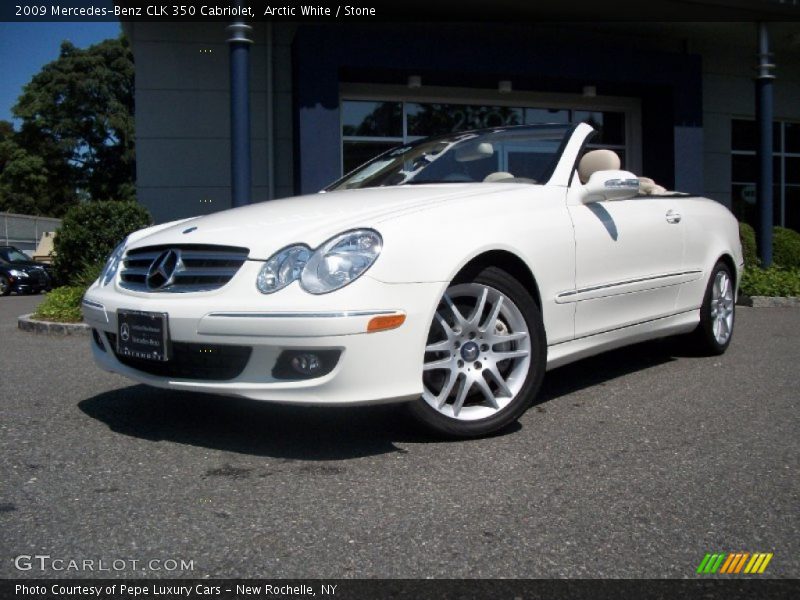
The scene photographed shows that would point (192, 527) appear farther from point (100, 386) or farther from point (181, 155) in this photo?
point (181, 155)

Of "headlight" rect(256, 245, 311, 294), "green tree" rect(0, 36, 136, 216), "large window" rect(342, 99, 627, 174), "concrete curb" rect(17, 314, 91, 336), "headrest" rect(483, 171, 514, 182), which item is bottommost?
"concrete curb" rect(17, 314, 91, 336)

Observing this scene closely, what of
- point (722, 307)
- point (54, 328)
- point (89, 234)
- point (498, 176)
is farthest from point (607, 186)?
point (89, 234)

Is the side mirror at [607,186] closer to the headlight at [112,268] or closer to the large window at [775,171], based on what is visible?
the headlight at [112,268]

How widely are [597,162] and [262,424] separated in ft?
8.51

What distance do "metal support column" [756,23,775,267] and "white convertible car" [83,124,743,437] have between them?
800 cm

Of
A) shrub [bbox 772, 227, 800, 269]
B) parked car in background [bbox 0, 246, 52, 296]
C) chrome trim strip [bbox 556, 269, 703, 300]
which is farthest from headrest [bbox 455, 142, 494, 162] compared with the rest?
parked car in background [bbox 0, 246, 52, 296]

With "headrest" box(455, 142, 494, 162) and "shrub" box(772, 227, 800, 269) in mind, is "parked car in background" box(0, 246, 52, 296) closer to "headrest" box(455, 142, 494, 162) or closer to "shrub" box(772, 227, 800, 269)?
"shrub" box(772, 227, 800, 269)

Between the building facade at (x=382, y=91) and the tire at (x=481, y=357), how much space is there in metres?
7.42

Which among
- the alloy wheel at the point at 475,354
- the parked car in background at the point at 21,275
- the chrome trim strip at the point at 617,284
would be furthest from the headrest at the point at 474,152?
the parked car in background at the point at 21,275

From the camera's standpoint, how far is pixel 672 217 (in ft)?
16.0

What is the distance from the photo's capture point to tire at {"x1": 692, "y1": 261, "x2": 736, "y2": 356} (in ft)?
17.6

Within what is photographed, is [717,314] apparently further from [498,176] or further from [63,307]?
[63,307]

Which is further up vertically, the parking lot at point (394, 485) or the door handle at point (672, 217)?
Answer: the door handle at point (672, 217)

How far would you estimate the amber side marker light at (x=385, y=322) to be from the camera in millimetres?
3051
